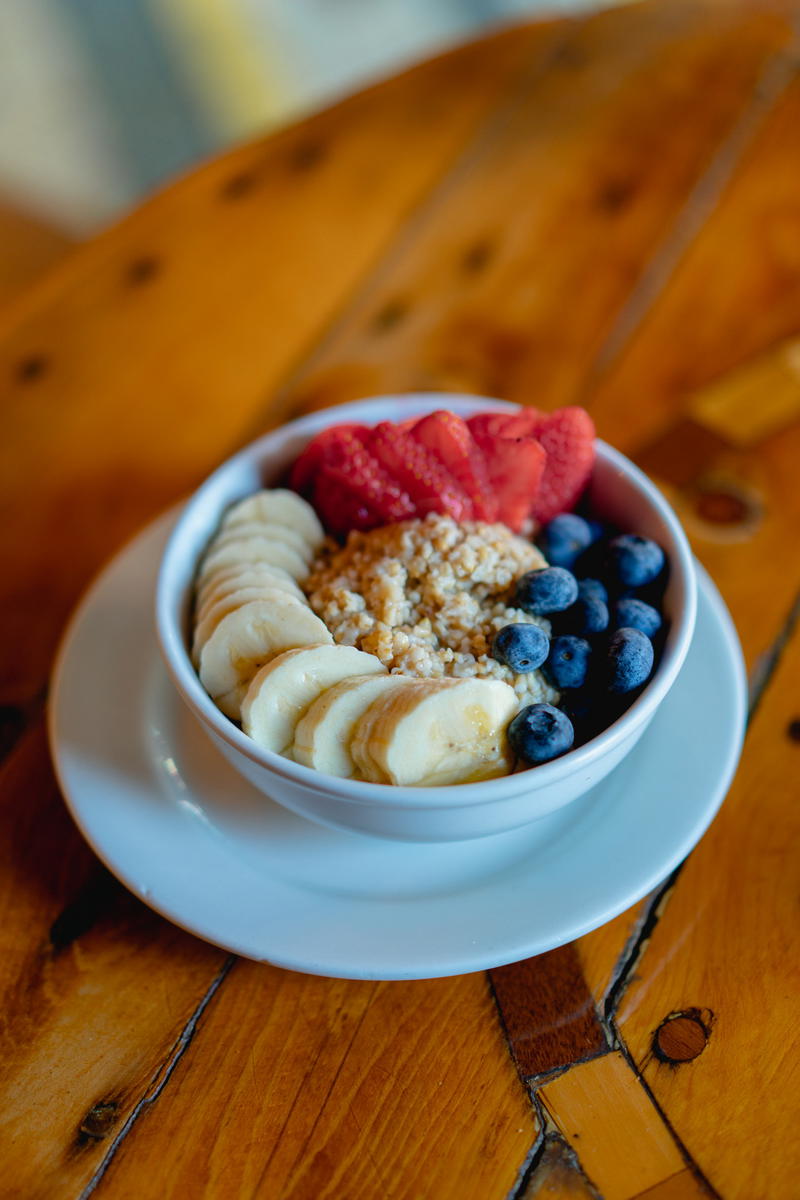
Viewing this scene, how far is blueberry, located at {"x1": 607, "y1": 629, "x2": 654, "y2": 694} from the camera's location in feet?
3.09

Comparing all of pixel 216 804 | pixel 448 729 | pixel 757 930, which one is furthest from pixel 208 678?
pixel 757 930

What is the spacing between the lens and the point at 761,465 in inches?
55.1

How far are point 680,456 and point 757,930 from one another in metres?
0.70

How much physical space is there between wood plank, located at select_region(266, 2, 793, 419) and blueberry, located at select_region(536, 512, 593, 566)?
40cm

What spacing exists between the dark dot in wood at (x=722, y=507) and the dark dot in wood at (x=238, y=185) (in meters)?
1.00

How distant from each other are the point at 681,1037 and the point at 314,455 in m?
0.71

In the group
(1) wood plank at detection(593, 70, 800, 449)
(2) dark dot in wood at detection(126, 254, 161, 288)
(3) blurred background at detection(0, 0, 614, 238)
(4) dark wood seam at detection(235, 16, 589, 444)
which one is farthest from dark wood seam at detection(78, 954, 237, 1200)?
(3) blurred background at detection(0, 0, 614, 238)

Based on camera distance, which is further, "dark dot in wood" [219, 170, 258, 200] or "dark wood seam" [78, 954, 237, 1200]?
"dark dot in wood" [219, 170, 258, 200]

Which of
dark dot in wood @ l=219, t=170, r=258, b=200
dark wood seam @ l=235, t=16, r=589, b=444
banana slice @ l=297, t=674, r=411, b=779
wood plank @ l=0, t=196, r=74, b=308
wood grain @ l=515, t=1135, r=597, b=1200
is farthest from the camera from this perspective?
wood plank @ l=0, t=196, r=74, b=308

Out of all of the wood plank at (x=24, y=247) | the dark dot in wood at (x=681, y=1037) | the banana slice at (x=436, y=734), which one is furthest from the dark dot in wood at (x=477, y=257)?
the wood plank at (x=24, y=247)

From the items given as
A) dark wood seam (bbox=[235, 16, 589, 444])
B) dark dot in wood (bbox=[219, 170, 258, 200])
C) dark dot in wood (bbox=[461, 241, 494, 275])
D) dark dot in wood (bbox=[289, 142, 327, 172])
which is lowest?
dark dot in wood (bbox=[461, 241, 494, 275])

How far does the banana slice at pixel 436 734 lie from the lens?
2.88 feet

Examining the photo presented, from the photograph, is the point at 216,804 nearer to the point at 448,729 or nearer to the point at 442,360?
the point at 448,729

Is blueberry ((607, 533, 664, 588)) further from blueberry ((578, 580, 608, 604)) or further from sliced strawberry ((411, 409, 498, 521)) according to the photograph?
sliced strawberry ((411, 409, 498, 521))
